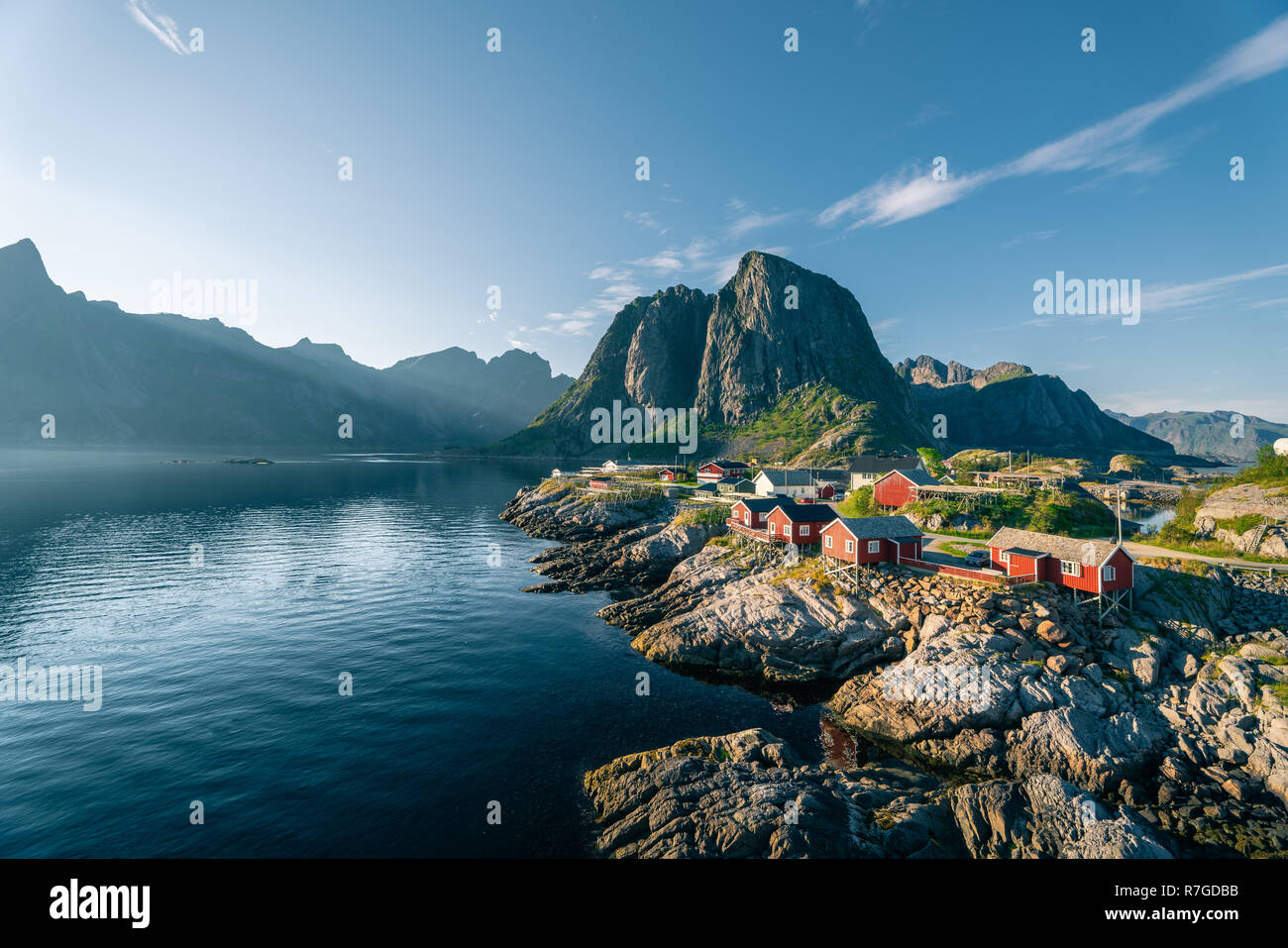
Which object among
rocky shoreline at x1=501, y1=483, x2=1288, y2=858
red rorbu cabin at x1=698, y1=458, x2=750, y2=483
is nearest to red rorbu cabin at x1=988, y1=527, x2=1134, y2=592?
rocky shoreline at x1=501, y1=483, x2=1288, y2=858

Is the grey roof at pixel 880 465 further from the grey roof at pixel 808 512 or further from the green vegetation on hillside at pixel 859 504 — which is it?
the grey roof at pixel 808 512

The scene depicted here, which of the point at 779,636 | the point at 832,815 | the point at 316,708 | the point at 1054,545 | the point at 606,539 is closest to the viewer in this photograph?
the point at 832,815

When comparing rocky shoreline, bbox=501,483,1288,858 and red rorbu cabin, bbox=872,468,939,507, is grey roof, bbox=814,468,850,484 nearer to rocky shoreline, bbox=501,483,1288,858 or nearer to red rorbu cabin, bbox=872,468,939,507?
red rorbu cabin, bbox=872,468,939,507

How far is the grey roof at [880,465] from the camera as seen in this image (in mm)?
81125

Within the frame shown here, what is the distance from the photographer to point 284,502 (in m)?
110

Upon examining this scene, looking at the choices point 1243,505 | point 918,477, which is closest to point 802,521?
point 918,477

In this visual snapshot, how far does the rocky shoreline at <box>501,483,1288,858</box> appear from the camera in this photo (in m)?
19.4

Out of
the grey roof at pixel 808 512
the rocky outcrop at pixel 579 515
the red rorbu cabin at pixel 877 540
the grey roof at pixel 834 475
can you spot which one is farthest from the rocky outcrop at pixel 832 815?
the grey roof at pixel 834 475

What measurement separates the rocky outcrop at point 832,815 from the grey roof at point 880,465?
213ft

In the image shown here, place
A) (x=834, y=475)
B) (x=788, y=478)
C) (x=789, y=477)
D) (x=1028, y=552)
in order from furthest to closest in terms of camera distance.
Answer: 1. (x=834, y=475)
2. (x=789, y=477)
3. (x=788, y=478)
4. (x=1028, y=552)

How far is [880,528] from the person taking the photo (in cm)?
4153

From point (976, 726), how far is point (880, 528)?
56.8 ft

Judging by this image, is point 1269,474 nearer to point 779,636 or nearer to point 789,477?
point 789,477
